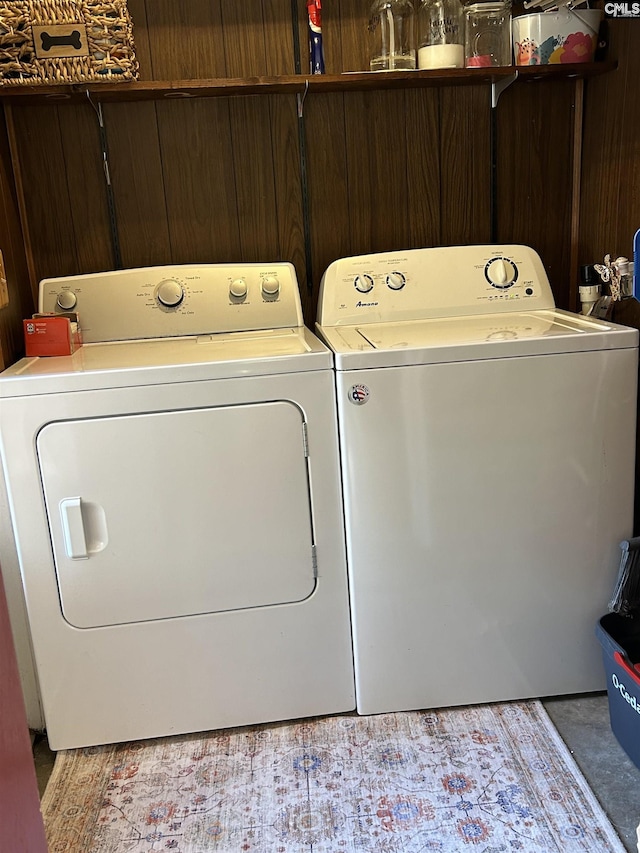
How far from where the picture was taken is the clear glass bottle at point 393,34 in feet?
6.99

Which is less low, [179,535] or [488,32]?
[488,32]

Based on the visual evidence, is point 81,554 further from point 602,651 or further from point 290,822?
point 602,651

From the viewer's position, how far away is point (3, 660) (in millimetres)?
944

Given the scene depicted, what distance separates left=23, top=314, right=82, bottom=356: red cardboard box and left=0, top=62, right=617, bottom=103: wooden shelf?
583mm

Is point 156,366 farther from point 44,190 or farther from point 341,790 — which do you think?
point 341,790

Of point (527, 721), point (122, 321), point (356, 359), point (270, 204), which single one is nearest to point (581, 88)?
point (270, 204)

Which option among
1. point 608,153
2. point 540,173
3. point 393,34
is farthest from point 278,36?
point 608,153

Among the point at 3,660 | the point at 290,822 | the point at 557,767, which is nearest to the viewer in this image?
the point at 3,660

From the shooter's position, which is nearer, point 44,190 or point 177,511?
point 177,511

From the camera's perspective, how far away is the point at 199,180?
2289mm

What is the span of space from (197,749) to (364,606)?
0.53m

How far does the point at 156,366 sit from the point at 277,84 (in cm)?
89

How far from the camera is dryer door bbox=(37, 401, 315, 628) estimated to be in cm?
172

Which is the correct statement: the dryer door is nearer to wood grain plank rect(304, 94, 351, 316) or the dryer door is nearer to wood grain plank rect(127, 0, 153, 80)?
wood grain plank rect(304, 94, 351, 316)
